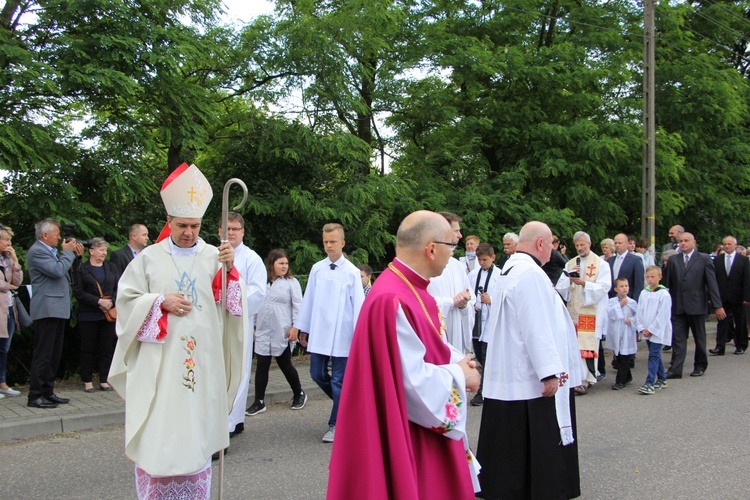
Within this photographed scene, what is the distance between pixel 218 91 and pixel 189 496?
1021cm

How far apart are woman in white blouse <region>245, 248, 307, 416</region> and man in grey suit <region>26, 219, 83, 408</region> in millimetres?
2117

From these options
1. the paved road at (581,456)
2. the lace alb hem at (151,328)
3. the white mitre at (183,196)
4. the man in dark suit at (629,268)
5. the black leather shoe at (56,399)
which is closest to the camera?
the lace alb hem at (151,328)

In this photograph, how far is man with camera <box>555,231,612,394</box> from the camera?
8.51 metres

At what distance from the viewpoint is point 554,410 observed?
455cm

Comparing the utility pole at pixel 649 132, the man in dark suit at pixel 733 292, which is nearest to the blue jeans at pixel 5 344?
the man in dark suit at pixel 733 292

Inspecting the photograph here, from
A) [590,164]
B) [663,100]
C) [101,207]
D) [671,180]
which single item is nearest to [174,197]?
[101,207]

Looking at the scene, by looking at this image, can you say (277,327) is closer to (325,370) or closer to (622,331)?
(325,370)

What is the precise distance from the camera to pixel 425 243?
3072 mm

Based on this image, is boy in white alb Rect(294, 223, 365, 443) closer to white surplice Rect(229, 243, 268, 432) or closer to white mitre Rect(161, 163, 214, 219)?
white surplice Rect(229, 243, 268, 432)

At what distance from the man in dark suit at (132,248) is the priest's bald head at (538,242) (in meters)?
5.15

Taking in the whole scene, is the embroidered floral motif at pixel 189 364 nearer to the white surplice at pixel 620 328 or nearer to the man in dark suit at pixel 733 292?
the white surplice at pixel 620 328

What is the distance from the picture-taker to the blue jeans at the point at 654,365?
8.52 m

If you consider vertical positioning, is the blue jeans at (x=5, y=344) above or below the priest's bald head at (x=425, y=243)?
below

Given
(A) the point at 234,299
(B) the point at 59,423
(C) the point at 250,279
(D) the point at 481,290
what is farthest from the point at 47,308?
(D) the point at 481,290
